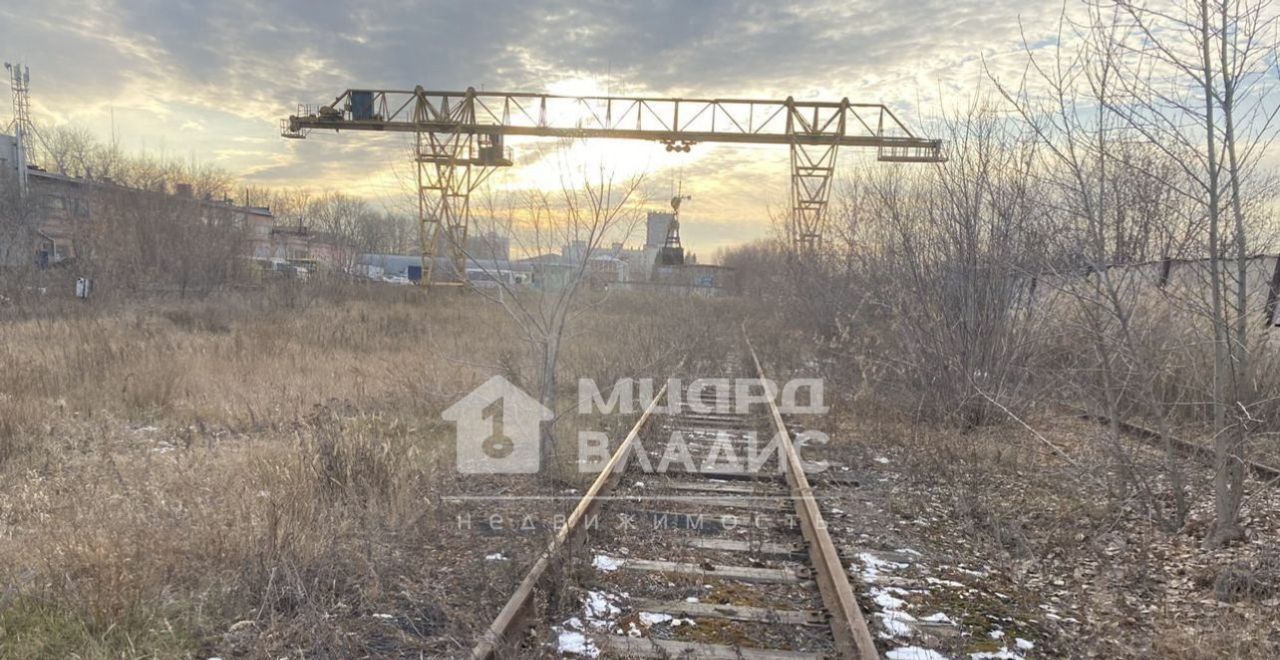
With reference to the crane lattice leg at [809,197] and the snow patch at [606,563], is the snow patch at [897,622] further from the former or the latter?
the crane lattice leg at [809,197]

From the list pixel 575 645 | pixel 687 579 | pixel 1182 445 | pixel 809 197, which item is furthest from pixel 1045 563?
pixel 809 197

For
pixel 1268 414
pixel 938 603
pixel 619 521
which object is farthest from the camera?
pixel 1268 414

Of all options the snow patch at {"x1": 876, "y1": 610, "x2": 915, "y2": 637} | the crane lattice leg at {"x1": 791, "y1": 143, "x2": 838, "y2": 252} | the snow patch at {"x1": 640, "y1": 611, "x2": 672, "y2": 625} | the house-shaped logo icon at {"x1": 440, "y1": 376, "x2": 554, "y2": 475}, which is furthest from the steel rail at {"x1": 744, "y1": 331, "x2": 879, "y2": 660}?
the crane lattice leg at {"x1": 791, "y1": 143, "x2": 838, "y2": 252}

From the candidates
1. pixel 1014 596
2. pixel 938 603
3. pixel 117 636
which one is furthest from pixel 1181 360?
pixel 117 636

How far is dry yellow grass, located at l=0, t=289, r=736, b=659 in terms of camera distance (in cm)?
296

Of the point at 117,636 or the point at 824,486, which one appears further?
the point at 824,486

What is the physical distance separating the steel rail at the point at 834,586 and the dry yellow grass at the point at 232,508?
162 cm

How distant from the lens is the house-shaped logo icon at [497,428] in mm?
5812

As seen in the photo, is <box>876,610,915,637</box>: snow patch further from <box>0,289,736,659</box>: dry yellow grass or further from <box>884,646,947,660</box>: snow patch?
<box>0,289,736,659</box>: dry yellow grass

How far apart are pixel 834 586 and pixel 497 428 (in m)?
4.68

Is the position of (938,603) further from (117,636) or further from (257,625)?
(117,636)

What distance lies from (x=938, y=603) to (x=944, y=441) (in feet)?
11.2

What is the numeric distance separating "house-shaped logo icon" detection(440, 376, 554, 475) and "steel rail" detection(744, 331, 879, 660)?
235 cm

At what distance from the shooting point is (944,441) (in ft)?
20.9
